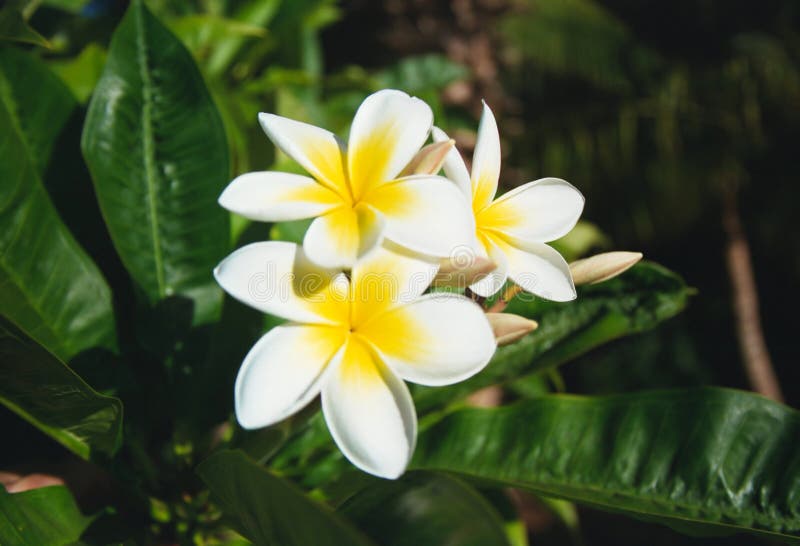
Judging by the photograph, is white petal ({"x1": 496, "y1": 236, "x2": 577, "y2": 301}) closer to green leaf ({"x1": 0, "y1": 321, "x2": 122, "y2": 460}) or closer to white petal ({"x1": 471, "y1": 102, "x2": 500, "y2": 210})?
white petal ({"x1": 471, "y1": 102, "x2": 500, "y2": 210})

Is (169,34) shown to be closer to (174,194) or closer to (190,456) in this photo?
(174,194)

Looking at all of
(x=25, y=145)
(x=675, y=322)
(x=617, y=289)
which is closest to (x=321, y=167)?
(x=25, y=145)

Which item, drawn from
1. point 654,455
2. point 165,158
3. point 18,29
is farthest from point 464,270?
point 18,29

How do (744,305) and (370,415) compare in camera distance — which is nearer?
(370,415)

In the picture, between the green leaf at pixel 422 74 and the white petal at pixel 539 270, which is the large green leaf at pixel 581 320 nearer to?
the white petal at pixel 539 270

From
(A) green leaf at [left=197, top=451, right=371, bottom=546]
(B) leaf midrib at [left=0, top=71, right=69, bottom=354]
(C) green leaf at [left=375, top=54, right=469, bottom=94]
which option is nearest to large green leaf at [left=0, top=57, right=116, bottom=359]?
(B) leaf midrib at [left=0, top=71, right=69, bottom=354]

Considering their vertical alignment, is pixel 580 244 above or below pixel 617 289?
below

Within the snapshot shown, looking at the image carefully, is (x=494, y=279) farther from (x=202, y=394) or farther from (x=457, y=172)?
(x=202, y=394)
